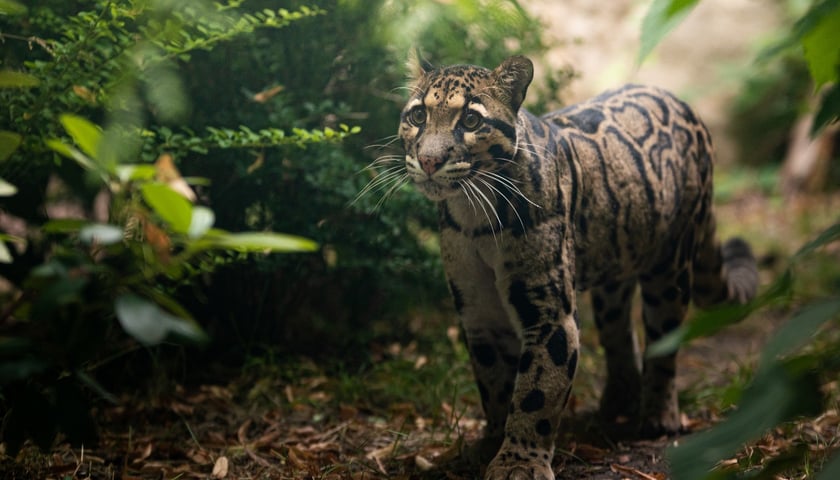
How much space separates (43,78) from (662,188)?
9.96 feet

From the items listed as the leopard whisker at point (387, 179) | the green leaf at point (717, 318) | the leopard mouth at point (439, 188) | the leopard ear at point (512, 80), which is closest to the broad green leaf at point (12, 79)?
the leopard whisker at point (387, 179)

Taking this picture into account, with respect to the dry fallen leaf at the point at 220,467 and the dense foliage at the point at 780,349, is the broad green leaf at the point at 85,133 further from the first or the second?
the dry fallen leaf at the point at 220,467

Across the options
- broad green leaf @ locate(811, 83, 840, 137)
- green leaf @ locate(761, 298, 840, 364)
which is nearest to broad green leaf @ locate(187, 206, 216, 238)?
green leaf @ locate(761, 298, 840, 364)

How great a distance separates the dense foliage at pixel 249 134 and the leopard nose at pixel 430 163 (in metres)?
0.70

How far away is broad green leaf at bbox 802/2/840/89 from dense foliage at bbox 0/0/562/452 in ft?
7.12

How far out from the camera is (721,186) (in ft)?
36.3

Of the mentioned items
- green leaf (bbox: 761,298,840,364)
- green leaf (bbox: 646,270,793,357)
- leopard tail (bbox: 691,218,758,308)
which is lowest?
leopard tail (bbox: 691,218,758,308)

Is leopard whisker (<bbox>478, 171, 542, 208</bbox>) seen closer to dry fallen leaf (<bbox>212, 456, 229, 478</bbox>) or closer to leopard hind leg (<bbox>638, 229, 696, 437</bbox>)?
leopard hind leg (<bbox>638, 229, 696, 437</bbox>)

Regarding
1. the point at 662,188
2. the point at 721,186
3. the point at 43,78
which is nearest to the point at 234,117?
the point at 43,78

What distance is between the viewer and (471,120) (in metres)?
3.49

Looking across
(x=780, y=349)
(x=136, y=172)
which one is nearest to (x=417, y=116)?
(x=136, y=172)

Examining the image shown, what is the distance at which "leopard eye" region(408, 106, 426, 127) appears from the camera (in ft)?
11.8

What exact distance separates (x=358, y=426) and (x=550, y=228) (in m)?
1.74

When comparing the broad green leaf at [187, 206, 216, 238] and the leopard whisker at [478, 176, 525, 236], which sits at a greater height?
the broad green leaf at [187, 206, 216, 238]
